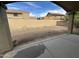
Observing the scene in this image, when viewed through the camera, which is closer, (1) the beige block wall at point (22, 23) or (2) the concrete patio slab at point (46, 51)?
(2) the concrete patio slab at point (46, 51)

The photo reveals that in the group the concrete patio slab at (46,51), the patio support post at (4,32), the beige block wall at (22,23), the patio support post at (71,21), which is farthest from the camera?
the patio support post at (71,21)

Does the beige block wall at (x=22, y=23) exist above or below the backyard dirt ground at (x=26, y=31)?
above

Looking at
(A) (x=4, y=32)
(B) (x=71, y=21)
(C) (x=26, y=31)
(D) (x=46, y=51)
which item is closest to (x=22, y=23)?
(C) (x=26, y=31)

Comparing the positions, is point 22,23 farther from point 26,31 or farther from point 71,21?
point 71,21

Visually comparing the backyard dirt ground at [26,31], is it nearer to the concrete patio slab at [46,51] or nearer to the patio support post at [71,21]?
the patio support post at [71,21]

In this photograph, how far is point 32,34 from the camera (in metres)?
6.79

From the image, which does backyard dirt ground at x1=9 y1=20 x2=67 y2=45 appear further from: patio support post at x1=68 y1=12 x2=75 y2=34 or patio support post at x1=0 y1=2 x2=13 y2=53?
patio support post at x1=68 y1=12 x2=75 y2=34

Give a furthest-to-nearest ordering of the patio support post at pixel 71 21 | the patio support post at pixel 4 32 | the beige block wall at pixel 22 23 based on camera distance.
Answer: the patio support post at pixel 71 21 < the beige block wall at pixel 22 23 < the patio support post at pixel 4 32

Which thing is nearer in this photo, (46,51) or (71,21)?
(46,51)

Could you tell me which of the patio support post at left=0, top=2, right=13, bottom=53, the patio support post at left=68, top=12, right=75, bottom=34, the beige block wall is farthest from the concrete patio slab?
the patio support post at left=68, top=12, right=75, bottom=34

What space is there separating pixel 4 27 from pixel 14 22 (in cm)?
69

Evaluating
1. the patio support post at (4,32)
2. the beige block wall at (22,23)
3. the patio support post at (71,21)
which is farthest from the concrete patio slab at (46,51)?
the patio support post at (71,21)

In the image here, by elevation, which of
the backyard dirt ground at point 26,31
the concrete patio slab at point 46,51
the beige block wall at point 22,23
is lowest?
the concrete patio slab at point 46,51

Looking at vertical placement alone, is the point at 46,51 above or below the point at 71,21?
below
